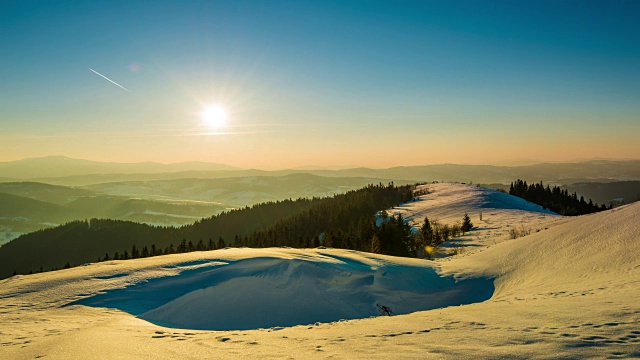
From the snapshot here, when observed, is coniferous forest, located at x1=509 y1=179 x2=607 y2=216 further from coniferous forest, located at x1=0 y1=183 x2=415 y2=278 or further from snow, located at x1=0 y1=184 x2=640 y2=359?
snow, located at x1=0 y1=184 x2=640 y2=359

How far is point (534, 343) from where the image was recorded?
715cm

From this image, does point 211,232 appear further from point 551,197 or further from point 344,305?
point 344,305

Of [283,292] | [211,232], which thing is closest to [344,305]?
[283,292]

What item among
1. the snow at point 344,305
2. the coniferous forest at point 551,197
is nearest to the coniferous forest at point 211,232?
the coniferous forest at point 551,197

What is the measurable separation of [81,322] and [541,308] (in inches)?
591

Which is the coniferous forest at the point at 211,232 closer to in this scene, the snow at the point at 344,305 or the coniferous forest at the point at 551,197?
the coniferous forest at the point at 551,197

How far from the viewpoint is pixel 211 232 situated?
15088 centimetres

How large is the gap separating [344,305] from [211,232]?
143 metres

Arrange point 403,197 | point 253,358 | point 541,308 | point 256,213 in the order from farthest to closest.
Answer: point 256,213 → point 403,197 → point 541,308 → point 253,358

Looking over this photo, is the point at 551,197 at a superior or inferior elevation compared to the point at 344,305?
inferior

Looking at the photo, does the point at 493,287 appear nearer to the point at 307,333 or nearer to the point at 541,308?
the point at 541,308

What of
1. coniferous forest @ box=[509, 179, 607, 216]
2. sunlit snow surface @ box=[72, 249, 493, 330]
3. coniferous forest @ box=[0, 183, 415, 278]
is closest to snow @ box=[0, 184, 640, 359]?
sunlit snow surface @ box=[72, 249, 493, 330]

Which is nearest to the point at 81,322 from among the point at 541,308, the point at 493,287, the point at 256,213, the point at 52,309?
the point at 52,309

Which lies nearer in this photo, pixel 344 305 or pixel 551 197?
pixel 344 305
